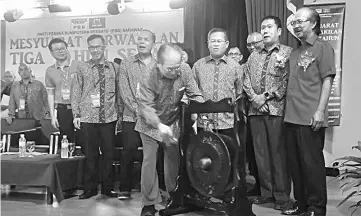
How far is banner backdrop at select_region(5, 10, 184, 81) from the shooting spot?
6371 millimetres

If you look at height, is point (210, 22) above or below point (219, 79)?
above

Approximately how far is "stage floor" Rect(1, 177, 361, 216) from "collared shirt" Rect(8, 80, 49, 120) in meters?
1.01

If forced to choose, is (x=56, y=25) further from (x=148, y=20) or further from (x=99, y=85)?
(x=99, y=85)

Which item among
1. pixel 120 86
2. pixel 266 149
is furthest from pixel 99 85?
pixel 266 149

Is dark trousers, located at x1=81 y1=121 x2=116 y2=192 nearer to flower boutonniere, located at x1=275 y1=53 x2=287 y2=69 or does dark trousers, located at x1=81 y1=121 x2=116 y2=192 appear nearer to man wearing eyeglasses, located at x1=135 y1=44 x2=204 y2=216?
man wearing eyeglasses, located at x1=135 y1=44 x2=204 y2=216

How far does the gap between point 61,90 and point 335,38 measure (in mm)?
2994

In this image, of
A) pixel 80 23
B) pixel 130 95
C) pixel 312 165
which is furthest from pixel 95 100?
pixel 80 23

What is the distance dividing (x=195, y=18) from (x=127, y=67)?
2583 mm

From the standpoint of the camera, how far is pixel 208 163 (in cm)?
298

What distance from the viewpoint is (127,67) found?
3.71m

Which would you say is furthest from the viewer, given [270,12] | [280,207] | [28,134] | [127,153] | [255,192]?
[270,12]

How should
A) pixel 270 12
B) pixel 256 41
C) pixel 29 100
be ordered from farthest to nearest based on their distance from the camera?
pixel 270 12 < pixel 29 100 < pixel 256 41

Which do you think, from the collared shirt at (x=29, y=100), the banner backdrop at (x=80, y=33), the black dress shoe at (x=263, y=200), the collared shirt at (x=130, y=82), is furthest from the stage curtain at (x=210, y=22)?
the black dress shoe at (x=263, y=200)

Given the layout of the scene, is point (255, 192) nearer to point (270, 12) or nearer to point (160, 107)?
point (160, 107)
